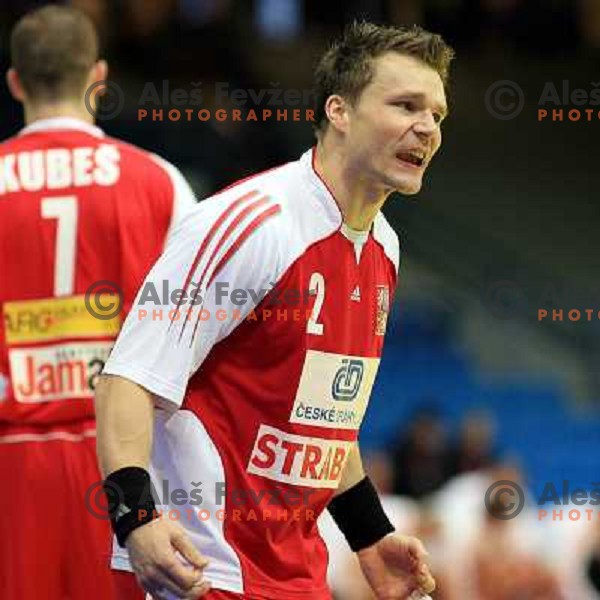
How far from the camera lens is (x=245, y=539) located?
4230mm

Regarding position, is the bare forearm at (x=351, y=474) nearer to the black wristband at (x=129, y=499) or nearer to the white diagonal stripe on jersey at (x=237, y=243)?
the white diagonal stripe on jersey at (x=237, y=243)

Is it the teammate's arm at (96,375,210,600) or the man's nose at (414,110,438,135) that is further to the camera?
the man's nose at (414,110,438,135)

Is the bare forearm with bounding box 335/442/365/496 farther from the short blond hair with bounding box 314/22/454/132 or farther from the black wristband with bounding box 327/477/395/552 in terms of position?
the short blond hair with bounding box 314/22/454/132

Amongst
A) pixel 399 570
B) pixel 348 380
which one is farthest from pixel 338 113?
pixel 399 570

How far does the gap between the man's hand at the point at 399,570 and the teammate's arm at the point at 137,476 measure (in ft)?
2.65

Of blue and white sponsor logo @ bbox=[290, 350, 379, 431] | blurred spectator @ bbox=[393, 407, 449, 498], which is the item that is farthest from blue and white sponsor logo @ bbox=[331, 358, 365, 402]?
blurred spectator @ bbox=[393, 407, 449, 498]

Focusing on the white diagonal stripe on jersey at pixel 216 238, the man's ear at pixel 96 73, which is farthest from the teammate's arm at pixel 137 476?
the man's ear at pixel 96 73

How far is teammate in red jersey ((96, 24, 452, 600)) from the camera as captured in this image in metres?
4.02

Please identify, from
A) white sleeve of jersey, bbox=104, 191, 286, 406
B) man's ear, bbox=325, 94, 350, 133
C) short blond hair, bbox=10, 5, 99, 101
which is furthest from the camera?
short blond hair, bbox=10, 5, 99, 101

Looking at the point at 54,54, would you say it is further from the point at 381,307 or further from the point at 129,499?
the point at 129,499

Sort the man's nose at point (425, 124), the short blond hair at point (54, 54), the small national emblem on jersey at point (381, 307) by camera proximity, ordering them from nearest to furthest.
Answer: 1. the man's nose at point (425, 124)
2. the small national emblem on jersey at point (381, 307)
3. the short blond hair at point (54, 54)

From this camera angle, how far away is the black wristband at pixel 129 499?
149 inches

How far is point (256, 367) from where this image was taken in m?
4.22

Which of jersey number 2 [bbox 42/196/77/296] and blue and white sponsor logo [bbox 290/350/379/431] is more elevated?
jersey number 2 [bbox 42/196/77/296]
